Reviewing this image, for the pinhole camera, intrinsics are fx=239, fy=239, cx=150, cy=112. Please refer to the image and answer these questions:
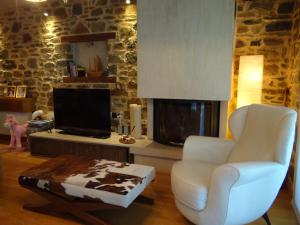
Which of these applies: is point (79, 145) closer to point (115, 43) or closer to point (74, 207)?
point (74, 207)

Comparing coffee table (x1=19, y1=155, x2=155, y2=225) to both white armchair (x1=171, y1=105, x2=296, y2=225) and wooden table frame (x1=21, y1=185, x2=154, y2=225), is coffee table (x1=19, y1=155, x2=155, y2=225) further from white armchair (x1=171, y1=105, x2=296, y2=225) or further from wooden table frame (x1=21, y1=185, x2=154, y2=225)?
white armchair (x1=171, y1=105, x2=296, y2=225)

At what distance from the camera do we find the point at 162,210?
2.27 metres

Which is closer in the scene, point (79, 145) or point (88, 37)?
point (79, 145)

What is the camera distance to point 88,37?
407cm

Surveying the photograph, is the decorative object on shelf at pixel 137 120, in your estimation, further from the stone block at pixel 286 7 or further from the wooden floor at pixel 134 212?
the stone block at pixel 286 7

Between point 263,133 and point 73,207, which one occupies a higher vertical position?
point 263,133

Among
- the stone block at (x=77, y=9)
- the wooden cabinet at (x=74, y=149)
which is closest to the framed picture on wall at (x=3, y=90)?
the wooden cabinet at (x=74, y=149)

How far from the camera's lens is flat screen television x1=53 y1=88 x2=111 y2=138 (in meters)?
3.60

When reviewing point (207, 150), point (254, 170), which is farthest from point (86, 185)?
point (254, 170)

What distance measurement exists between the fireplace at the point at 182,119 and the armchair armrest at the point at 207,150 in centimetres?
84

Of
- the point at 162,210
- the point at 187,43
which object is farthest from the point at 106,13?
the point at 162,210

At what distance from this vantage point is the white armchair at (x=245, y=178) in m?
1.65

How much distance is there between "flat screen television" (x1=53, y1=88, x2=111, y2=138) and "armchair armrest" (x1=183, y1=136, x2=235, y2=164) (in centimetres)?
162

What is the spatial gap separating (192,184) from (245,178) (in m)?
0.38
